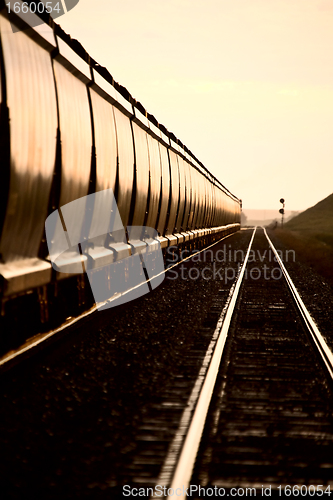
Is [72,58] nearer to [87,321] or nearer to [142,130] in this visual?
[87,321]

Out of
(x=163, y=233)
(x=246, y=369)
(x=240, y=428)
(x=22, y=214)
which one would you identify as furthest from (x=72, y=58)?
(x=163, y=233)

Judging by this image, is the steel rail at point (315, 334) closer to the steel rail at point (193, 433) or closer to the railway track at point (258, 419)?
the railway track at point (258, 419)

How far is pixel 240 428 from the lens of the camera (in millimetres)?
4352

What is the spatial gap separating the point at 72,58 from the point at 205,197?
807 inches

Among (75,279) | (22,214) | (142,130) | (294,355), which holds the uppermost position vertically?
(142,130)

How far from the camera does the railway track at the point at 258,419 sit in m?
3.46

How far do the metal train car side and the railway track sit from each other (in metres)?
2.13

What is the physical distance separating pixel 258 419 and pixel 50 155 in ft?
11.6
